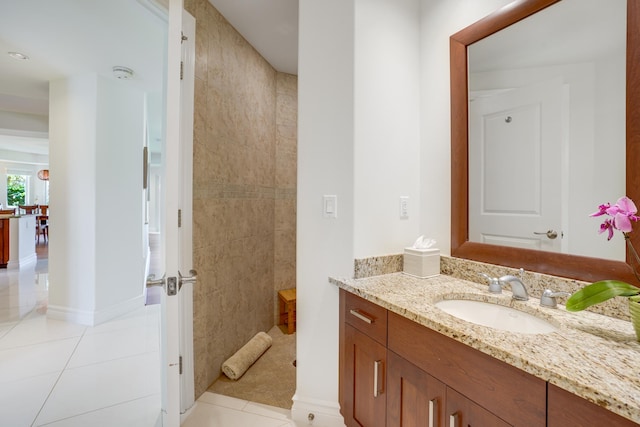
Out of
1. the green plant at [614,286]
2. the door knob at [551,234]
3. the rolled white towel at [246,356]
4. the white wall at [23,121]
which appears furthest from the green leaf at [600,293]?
the white wall at [23,121]

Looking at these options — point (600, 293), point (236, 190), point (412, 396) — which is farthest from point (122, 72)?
point (600, 293)

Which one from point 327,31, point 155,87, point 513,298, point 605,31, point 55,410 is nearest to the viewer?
point 605,31

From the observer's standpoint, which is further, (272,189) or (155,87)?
(155,87)

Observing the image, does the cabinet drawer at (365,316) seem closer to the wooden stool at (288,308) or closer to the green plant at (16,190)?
the wooden stool at (288,308)

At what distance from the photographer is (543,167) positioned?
1232 mm

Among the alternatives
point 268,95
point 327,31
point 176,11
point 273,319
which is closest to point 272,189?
point 268,95

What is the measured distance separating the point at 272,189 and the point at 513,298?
2241 millimetres

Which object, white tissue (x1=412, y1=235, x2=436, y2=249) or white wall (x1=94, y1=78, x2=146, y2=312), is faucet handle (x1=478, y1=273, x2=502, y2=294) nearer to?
white tissue (x1=412, y1=235, x2=436, y2=249)

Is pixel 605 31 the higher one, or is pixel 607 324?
pixel 605 31

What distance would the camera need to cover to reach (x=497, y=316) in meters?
1.17

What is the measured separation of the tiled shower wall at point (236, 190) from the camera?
1.89m

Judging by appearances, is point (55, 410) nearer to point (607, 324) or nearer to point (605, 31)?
point (607, 324)

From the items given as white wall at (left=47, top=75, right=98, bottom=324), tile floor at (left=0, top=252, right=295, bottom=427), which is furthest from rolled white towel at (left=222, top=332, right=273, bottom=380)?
white wall at (left=47, top=75, right=98, bottom=324)

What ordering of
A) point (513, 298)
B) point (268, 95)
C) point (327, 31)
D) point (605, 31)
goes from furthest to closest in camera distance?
point (268, 95), point (327, 31), point (513, 298), point (605, 31)
